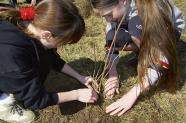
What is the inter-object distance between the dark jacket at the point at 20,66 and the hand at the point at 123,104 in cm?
59

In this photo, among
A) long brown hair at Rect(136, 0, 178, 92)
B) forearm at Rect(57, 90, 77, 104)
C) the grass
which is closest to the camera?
long brown hair at Rect(136, 0, 178, 92)

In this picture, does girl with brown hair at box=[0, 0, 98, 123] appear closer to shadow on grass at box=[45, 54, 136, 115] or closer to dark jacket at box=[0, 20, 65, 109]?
dark jacket at box=[0, 20, 65, 109]

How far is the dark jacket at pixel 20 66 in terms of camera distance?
44.1 inches

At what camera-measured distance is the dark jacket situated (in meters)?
1.12

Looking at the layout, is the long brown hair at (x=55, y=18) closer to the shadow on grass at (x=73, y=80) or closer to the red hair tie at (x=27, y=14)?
the red hair tie at (x=27, y=14)

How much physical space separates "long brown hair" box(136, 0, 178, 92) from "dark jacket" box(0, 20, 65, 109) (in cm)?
80

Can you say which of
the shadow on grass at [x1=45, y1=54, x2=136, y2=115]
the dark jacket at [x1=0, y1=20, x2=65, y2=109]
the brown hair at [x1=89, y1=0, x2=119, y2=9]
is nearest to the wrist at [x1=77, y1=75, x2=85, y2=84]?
the shadow on grass at [x1=45, y1=54, x2=136, y2=115]

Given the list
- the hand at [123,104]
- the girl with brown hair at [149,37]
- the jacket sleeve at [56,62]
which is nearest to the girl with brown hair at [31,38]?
the girl with brown hair at [149,37]

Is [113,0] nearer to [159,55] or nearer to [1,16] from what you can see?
[159,55]

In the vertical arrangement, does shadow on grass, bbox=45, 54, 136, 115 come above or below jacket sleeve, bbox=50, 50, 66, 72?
below

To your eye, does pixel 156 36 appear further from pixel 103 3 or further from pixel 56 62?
pixel 56 62

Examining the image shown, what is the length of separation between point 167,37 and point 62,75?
1.20 meters

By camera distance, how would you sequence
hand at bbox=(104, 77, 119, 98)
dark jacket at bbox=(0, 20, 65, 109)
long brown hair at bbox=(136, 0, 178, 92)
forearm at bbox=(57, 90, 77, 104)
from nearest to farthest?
dark jacket at bbox=(0, 20, 65, 109) → long brown hair at bbox=(136, 0, 178, 92) → forearm at bbox=(57, 90, 77, 104) → hand at bbox=(104, 77, 119, 98)

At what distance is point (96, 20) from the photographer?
2.91m
